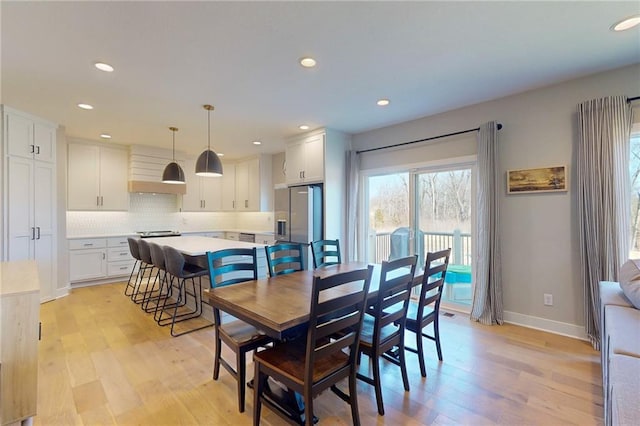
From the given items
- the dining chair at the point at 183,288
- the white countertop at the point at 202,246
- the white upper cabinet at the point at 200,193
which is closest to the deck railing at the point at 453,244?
the white countertop at the point at 202,246

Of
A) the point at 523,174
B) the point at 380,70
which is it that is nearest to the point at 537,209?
the point at 523,174

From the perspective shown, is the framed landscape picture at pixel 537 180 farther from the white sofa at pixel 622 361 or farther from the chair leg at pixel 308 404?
the chair leg at pixel 308 404

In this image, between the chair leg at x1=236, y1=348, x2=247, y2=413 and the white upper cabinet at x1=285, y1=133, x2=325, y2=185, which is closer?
the chair leg at x1=236, y1=348, x2=247, y2=413

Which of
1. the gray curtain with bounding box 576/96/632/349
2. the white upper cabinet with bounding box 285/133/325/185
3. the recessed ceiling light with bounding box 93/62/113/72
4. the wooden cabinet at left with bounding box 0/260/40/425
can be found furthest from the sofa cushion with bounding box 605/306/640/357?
the recessed ceiling light with bounding box 93/62/113/72

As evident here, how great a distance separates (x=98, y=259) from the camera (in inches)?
210

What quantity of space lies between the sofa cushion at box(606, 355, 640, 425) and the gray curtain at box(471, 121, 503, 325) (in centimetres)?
219

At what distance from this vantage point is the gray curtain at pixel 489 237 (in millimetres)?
3459

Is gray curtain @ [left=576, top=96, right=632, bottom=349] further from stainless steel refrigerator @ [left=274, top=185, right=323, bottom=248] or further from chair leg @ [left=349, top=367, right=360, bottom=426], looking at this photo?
stainless steel refrigerator @ [left=274, top=185, right=323, bottom=248]

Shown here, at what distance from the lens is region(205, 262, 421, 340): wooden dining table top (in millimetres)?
1600

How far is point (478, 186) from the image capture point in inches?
142

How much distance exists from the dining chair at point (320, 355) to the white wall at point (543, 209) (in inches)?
104

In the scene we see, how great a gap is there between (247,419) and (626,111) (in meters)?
4.09

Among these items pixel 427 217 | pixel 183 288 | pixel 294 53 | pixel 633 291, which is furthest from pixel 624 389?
pixel 183 288

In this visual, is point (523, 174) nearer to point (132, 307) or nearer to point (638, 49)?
point (638, 49)
